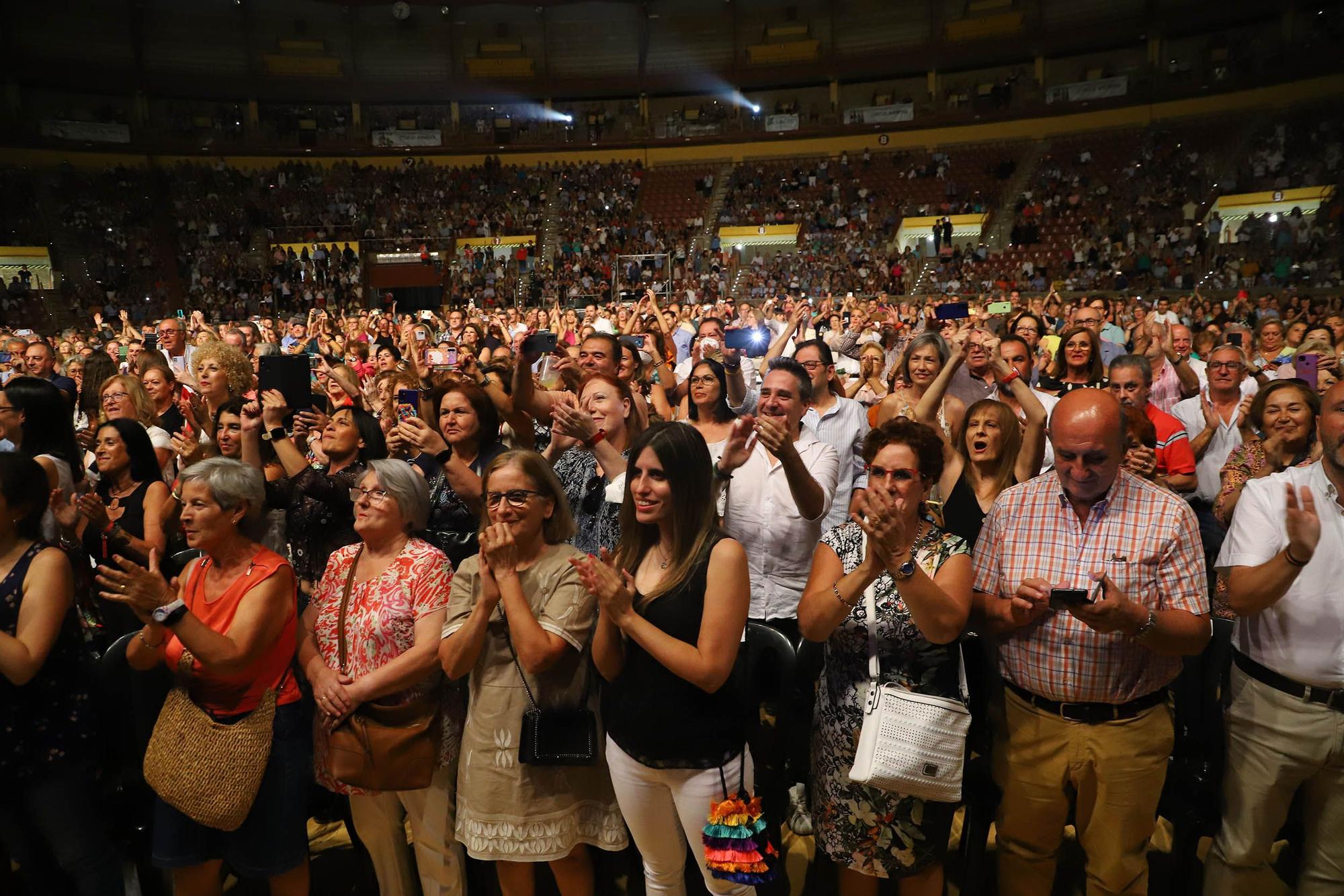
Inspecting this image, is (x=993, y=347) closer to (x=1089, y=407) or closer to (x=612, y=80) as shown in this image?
(x=1089, y=407)

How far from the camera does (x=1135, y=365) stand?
168 inches

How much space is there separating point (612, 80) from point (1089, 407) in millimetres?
30052

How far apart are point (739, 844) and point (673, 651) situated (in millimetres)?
512

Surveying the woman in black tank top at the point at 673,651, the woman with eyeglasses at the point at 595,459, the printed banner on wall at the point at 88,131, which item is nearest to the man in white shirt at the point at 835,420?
the woman with eyeglasses at the point at 595,459

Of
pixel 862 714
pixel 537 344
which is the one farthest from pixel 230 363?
pixel 862 714

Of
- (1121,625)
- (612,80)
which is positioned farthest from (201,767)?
(612,80)

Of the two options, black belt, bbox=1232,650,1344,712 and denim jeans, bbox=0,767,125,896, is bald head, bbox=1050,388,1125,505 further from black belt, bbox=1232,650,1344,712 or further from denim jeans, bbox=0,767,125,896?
denim jeans, bbox=0,767,125,896

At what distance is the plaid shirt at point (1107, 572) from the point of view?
2422mm

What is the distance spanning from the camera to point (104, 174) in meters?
25.2

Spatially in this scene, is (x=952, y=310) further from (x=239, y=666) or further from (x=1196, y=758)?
(x=239, y=666)

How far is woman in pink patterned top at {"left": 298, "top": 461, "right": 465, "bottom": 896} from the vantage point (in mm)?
2633

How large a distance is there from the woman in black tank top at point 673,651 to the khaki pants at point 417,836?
618 millimetres

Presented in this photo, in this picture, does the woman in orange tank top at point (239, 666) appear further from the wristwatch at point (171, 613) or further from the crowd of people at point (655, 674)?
the wristwatch at point (171, 613)

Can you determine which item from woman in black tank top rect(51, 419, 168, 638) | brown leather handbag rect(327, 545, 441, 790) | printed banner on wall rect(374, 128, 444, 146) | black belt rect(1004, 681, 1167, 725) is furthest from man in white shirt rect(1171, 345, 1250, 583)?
printed banner on wall rect(374, 128, 444, 146)
